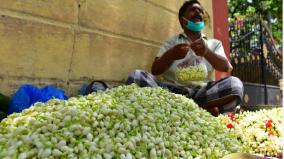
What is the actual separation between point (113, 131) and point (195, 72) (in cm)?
192

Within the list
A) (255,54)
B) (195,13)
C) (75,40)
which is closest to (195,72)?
(195,13)

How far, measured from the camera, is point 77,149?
1.17 m

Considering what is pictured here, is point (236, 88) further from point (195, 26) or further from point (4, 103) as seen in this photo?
point (4, 103)

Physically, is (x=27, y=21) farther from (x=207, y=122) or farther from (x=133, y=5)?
(x=207, y=122)

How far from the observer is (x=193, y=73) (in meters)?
3.13

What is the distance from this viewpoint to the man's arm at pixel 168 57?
9.61 ft

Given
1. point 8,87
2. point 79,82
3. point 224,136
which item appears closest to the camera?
point 224,136

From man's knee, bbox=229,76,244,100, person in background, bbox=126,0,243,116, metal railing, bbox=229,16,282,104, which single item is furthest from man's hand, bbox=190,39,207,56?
metal railing, bbox=229,16,282,104

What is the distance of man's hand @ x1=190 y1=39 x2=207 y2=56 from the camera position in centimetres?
299

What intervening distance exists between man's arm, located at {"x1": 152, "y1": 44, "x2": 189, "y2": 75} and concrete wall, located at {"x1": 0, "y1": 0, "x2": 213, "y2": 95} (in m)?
0.27

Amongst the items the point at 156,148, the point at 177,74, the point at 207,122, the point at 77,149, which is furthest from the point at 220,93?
the point at 77,149

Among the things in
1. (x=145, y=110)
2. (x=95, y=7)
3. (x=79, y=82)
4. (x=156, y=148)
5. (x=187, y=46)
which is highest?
(x=95, y=7)

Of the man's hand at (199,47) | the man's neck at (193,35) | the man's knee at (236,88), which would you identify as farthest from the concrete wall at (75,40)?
the man's knee at (236,88)

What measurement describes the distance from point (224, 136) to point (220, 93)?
135cm
